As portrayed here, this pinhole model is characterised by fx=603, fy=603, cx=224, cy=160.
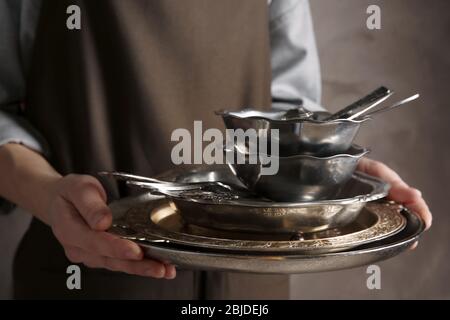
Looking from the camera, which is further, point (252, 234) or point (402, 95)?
point (402, 95)

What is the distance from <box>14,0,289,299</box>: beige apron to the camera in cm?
69

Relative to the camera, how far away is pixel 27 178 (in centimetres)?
63

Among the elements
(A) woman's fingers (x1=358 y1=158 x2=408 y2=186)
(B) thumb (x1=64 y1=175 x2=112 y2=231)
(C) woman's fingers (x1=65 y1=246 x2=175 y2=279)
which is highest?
(B) thumb (x1=64 y1=175 x2=112 y2=231)

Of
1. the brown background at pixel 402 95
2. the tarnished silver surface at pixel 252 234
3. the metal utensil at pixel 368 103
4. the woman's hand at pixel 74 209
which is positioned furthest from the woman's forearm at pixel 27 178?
the brown background at pixel 402 95

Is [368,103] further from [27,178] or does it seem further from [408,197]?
[27,178]

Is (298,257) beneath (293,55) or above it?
A: beneath

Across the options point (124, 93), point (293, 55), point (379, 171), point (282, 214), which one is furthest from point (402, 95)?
point (282, 214)

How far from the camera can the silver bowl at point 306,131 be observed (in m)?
0.51

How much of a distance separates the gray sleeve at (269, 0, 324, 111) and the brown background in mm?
210

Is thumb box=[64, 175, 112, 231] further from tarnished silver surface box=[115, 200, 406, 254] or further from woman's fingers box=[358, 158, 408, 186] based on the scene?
woman's fingers box=[358, 158, 408, 186]

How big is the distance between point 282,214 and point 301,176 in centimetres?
4

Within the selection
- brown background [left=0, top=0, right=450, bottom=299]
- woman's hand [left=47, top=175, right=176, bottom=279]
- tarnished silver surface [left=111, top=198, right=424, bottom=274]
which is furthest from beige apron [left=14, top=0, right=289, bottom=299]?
brown background [left=0, top=0, right=450, bottom=299]

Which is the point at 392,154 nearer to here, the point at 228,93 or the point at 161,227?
the point at 228,93
